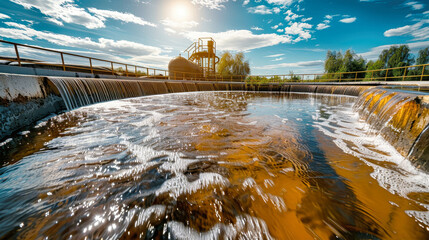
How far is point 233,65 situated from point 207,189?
33.9 m

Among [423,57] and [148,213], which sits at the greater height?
[423,57]

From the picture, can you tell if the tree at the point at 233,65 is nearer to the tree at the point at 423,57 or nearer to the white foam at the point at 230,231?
the white foam at the point at 230,231

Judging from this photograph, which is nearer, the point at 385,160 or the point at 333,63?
the point at 385,160

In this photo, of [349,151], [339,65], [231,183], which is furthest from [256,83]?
[339,65]

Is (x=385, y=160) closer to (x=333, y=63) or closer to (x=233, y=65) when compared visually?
(x=233, y=65)

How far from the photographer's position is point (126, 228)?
125cm

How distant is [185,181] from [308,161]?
1791mm

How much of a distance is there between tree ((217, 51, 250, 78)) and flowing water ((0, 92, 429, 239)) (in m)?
31.8

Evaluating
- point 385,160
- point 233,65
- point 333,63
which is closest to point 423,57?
point 333,63

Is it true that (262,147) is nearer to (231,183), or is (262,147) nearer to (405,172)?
(231,183)

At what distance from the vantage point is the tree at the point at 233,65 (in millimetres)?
32969

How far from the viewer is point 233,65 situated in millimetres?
33094

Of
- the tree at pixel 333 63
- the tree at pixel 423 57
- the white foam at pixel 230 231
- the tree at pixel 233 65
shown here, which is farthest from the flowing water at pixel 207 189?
the tree at pixel 423 57

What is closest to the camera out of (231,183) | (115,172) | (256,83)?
(231,183)
